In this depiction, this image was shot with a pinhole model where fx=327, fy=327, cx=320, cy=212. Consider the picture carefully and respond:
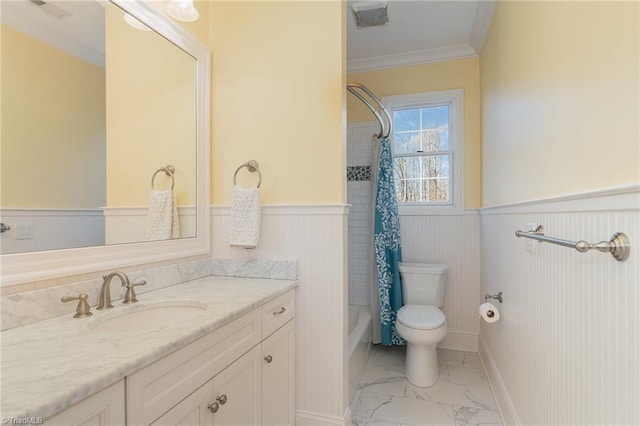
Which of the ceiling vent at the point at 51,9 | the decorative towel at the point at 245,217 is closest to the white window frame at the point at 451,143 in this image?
the decorative towel at the point at 245,217

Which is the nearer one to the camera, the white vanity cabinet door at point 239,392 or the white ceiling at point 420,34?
the white vanity cabinet door at point 239,392

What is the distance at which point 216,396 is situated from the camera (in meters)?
1.12

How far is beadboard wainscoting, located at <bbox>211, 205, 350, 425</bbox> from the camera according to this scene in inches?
69.4

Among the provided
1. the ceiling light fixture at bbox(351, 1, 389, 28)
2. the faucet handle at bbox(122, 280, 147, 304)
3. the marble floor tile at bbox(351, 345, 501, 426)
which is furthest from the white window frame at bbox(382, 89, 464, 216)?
the faucet handle at bbox(122, 280, 147, 304)

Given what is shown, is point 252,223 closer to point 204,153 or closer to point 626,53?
point 204,153

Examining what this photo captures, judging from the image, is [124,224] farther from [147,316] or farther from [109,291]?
[147,316]

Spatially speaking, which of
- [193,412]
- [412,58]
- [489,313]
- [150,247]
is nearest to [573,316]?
[489,313]

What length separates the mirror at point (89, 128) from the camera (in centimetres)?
111

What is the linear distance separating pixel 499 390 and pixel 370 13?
265 centimetres

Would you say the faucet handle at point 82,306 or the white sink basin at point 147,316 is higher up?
the faucet handle at point 82,306

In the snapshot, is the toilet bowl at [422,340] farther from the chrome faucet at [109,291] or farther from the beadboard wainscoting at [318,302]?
the chrome faucet at [109,291]

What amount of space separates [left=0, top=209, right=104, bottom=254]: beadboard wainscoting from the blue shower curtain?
6.37 ft

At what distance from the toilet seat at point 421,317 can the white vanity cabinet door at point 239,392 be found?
1267 mm

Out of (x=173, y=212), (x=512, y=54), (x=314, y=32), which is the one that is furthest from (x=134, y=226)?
(x=512, y=54)
